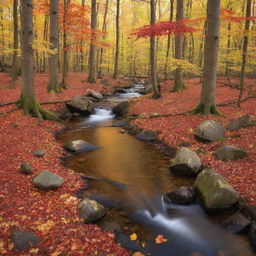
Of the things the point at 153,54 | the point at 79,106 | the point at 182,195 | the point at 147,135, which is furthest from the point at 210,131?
the point at 79,106

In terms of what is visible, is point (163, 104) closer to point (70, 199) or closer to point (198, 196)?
point (198, 196)

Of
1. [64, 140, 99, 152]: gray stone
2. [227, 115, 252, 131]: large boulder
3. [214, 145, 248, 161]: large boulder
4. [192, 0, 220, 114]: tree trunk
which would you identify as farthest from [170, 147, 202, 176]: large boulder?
[192, 0, 220, 114]: tree trunk

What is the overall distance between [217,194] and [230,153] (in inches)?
104

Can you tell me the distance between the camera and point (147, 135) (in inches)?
501

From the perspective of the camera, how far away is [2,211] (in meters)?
5.91

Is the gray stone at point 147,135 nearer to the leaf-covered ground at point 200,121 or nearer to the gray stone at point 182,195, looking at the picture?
the leaf-covered ground at point 200,121

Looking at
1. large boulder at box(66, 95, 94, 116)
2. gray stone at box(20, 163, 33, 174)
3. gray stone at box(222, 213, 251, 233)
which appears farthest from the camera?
large boulder at box(66, 95, 94, 116)

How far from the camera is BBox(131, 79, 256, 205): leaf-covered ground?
7887mm

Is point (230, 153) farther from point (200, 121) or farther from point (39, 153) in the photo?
point (39, 153)

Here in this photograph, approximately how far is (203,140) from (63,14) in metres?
17.9

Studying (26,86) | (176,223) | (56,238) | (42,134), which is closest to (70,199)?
(56,238)

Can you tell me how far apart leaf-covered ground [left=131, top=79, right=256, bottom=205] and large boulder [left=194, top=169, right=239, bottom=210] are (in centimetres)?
49

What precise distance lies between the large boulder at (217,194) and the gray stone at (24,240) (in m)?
4.37

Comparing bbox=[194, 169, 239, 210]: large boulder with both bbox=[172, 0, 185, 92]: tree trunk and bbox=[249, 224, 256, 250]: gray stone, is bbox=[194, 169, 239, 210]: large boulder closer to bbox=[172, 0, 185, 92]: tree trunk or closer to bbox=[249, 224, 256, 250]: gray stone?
bbox=[249, 224, 256, 250]: gray stone
